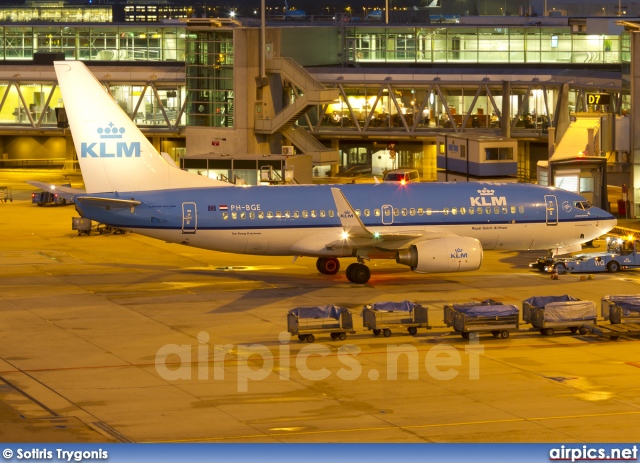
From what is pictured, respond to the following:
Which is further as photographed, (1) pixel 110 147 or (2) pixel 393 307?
(1) pixel 110 147

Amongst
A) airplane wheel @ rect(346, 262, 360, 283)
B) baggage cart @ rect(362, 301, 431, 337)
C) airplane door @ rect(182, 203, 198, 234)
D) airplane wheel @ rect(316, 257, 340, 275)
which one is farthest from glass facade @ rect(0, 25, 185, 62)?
baggage cart @ rect(362, 301, 431, 337)

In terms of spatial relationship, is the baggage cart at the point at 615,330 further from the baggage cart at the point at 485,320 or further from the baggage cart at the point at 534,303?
the baggage cart at the point at 485,320

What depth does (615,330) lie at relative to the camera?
143 ft

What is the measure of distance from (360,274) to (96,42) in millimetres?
69858

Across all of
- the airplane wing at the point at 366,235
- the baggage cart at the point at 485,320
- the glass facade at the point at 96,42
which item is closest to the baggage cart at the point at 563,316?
the baggage cart at the point at 485,320

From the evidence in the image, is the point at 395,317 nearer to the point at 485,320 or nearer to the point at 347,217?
the point at 485,320

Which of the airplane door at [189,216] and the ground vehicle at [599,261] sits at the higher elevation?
the airplane door at [189,216]

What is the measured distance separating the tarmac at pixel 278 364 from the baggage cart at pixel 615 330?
0.30 m

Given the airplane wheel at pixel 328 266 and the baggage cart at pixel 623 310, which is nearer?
the baggage cart at pixel 623 310

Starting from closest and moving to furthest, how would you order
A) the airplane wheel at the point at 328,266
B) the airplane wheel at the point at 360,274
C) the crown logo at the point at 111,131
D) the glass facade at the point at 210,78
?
the airplane wheel at the point at 360,274 → the crown logo at the point at 111,131 → the airplane wheel at the point at 328,266 → the glass facade at the point at 210,78

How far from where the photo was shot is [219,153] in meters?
89.3

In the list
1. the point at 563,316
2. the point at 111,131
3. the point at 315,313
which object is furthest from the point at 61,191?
the point at 563,316

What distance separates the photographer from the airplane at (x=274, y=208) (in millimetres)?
53812

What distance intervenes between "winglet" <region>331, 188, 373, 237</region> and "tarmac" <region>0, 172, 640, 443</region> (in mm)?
2597
